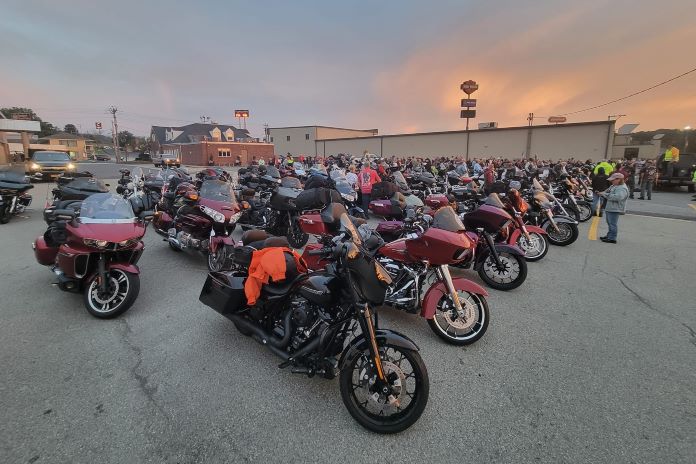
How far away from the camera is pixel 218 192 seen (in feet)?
19.0

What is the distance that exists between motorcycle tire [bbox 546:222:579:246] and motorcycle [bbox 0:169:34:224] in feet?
43.2

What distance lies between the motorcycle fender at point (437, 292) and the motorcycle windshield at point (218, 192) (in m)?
3.75

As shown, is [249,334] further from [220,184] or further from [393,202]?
[393,202]

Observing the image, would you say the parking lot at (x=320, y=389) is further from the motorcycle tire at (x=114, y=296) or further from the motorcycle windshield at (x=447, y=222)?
the motorcycle windshield at (x=447, y=222)

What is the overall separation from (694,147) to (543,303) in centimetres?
6564

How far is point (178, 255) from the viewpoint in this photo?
256 inches

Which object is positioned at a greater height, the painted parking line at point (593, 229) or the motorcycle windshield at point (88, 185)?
the motorcycle windshield at point (88, 185)

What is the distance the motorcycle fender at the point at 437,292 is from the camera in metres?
3.43

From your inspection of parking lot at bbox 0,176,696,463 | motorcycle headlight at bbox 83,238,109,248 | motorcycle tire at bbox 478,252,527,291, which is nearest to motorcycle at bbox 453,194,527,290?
motorcycle tire at bbox 478,252,527,291

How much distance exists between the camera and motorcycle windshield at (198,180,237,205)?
5.71 metres

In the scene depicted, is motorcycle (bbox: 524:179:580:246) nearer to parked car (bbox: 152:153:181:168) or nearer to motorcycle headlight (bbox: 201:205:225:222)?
motorcycle headlight (bbox: 201:205:225:222)

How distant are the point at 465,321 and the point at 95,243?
407 cm

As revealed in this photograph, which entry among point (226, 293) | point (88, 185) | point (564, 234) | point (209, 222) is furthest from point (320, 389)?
point (564, 234)

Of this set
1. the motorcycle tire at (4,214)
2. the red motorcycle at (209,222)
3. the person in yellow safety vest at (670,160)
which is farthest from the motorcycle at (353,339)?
the person in yellow safety vest at (670,160)
